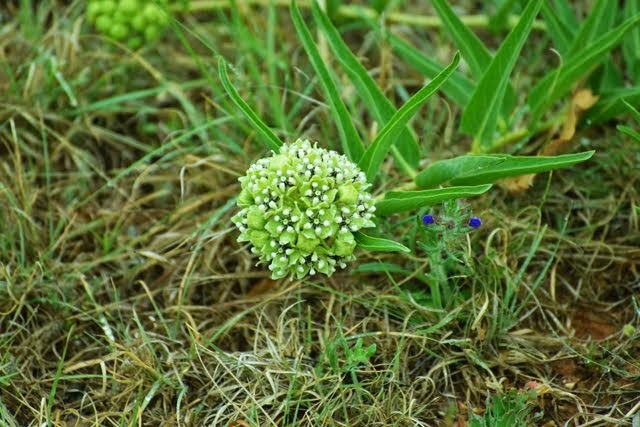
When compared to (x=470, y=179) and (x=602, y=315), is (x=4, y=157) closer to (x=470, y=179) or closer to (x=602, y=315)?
(x=470, y=179)

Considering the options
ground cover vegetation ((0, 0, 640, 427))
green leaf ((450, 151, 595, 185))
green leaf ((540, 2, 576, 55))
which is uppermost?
green leaf ((540, 2, 576, 55))

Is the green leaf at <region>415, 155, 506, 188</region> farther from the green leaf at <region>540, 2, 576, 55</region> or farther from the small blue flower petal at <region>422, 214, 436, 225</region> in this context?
the green leaf at <region>540, 2, 576, 55</region>

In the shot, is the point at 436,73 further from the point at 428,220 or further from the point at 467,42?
the point at 428,220

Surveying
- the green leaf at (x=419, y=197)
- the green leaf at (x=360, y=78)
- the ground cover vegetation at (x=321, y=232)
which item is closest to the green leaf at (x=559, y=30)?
the ground cover vegetation at (x=321, y=232)

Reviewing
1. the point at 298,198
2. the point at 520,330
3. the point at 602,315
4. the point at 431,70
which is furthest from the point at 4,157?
the point at 602,315

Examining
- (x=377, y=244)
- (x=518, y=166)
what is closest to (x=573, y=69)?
(x=518, y=166)

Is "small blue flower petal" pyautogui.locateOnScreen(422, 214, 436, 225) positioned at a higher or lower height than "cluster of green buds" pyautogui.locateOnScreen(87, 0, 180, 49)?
lower

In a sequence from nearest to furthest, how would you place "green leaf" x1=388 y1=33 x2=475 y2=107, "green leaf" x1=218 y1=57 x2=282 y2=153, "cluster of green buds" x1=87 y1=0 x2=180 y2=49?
"green leaf" x1=218 y1=57 x2=282 y2=153 < "green leaf" x1=388 y1=33 x2=475 y2=107 < "cluster of green buds" x1=87 y1=0 x2=180 y2=49

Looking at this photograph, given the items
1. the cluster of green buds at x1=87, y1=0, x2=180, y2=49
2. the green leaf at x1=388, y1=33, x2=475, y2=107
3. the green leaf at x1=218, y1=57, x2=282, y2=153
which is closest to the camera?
the green leaf at x1=218, y1=57, x2=282, y2=153

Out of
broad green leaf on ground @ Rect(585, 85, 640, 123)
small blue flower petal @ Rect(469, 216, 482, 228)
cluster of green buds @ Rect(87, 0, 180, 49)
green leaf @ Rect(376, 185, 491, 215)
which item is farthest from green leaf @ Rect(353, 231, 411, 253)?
cluster of green buds @ Rect(87, 0, 180, 49)
